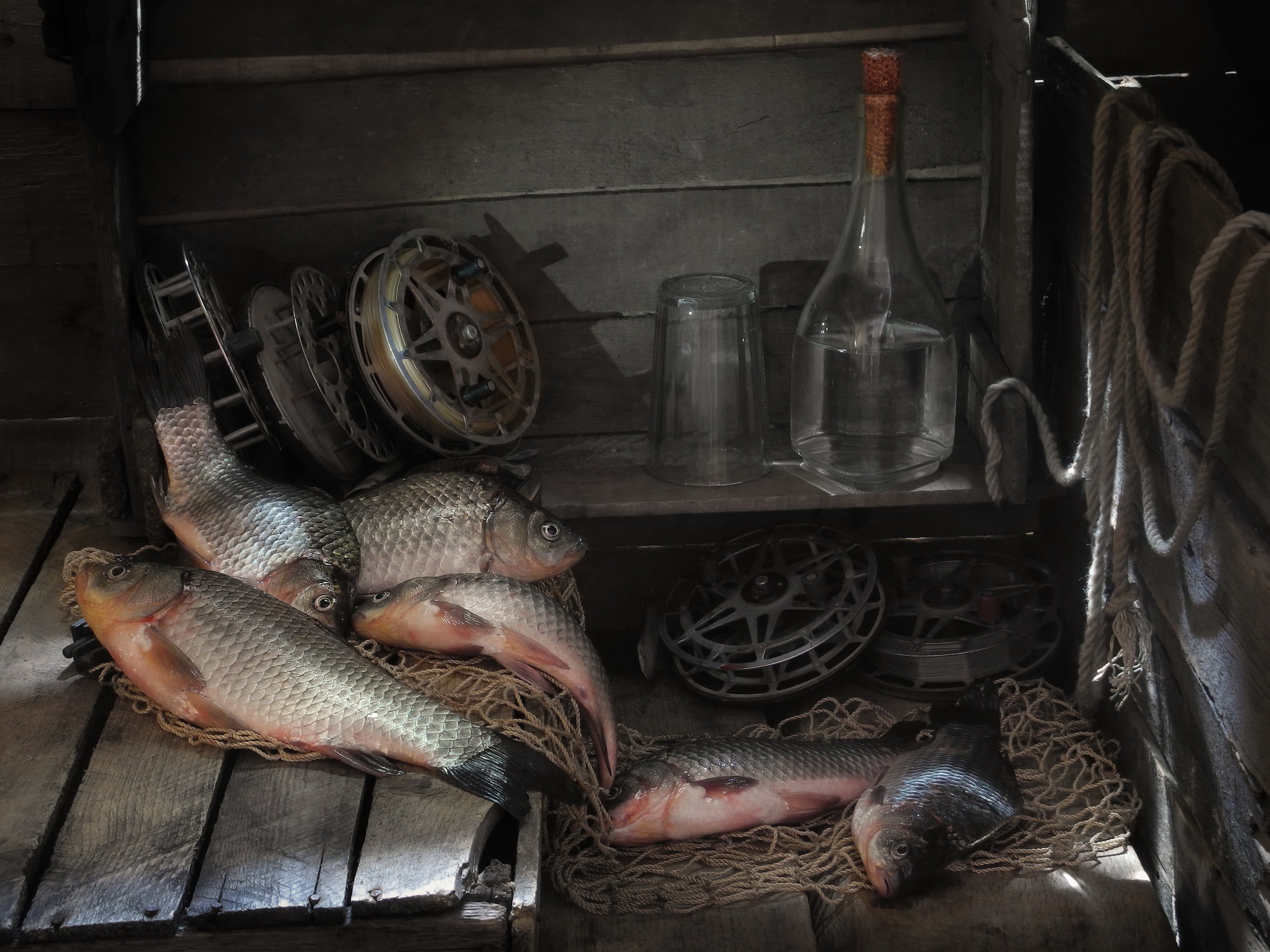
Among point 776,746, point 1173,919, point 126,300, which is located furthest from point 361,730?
point 1173,919

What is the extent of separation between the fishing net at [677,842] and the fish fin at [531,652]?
0.05 metres

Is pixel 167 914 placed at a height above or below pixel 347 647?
below

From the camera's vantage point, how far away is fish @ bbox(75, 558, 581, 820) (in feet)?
5.82

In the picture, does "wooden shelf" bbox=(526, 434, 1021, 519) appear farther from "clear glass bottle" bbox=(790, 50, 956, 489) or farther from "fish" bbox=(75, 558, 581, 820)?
"fish" bbox=(75, 558, 581, 820)

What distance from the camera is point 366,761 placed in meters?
1.78

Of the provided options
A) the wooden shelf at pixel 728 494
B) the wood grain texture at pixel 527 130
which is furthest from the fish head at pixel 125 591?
the wood grain texture at pixel 527 130

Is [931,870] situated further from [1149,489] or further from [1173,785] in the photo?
[1149,489]

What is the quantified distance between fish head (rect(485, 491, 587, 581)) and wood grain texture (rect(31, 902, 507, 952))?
710mm

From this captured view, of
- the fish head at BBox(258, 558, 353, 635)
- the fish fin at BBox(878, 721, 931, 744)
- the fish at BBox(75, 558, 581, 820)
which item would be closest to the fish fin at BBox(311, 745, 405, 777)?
the fish at BBox(75, 558, 581, 820)

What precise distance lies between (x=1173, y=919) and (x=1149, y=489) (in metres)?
0.76

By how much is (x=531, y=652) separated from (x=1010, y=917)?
849mm

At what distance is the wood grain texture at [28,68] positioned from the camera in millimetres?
2506

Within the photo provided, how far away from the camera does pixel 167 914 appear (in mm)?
1540

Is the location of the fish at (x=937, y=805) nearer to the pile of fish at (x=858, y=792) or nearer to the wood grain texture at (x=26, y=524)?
the pile of fish at (x=858, y=792)
